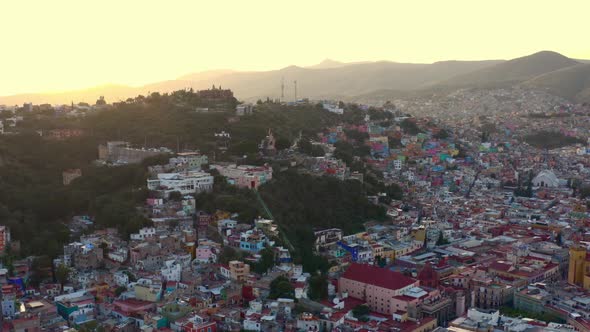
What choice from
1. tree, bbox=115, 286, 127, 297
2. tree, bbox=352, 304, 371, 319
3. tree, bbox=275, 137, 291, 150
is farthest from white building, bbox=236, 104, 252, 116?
tree, bbox=352, 304, 371, 319

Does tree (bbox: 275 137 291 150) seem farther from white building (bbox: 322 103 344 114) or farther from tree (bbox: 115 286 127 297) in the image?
white building (bbox: 322 103 344 114)

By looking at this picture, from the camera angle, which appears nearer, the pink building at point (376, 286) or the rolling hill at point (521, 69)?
the pink building at point (376, 286)

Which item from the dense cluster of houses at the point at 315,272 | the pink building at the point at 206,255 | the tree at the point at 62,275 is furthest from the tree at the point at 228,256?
the tree at the point at 62,275

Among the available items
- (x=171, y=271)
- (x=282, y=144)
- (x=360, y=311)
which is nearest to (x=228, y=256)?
(x=171, y=271)

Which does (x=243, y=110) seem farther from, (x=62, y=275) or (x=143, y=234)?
(x=62, y=275)

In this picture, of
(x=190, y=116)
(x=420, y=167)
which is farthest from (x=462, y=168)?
(x=190, y=116)

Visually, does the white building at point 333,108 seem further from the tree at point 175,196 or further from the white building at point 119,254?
the white building at point 119,254
